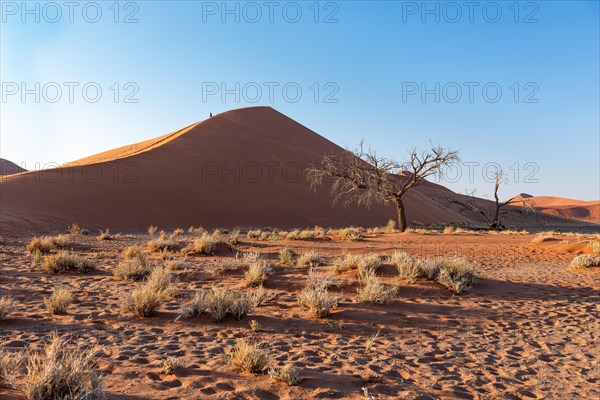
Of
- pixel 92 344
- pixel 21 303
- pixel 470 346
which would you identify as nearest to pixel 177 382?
pixel 92 344

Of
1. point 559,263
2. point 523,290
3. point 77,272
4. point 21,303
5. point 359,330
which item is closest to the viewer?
point 359,330

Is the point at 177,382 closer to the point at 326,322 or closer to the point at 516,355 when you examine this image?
the point at 326,322

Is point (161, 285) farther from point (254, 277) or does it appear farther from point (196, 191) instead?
point (196, 191)

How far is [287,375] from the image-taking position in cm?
393

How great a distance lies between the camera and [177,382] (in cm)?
394

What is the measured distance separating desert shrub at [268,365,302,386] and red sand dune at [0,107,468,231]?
880 inches

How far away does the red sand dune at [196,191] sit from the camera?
28.3 meters

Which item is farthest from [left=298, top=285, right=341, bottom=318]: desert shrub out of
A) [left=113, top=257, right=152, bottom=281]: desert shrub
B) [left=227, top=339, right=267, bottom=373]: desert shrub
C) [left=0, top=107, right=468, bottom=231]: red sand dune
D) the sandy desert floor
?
[left=0, top=107, right=468, bottom=231]: red sand dune

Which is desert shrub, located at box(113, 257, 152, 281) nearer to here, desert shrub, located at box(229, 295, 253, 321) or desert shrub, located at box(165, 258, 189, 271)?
desert shrub, located at box(165, 258, 189, 271)

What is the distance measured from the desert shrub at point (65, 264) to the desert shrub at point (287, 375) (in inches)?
314

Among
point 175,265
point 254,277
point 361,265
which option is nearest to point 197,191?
point 175,265

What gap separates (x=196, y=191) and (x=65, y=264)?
25319 mm

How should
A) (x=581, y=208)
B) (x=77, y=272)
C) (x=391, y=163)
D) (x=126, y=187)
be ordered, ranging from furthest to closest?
(x=581, y=208) < (x=126, y=187) < (x=391, y=163) < (x=77, y=272)

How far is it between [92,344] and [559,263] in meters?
12.7
